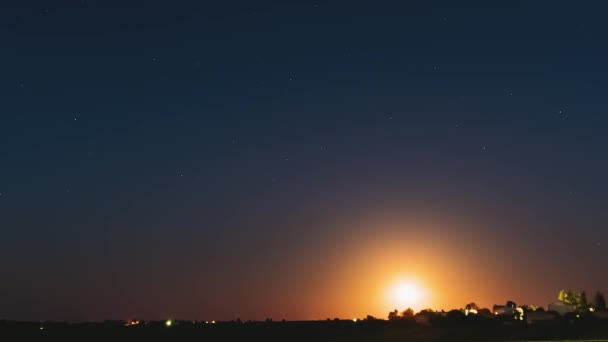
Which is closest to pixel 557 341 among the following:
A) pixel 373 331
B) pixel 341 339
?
pixel 341 339

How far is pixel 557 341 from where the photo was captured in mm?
86750

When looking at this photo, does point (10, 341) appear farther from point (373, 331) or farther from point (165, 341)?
point (373, 331)

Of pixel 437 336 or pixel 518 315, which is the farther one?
pixel 518 315

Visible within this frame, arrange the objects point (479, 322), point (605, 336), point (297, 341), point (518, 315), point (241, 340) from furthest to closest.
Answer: point (518, 315), point (479, 322), point (241, 340), point (297, 341), point (605, 336)

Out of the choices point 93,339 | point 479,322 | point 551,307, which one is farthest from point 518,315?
point 93,339

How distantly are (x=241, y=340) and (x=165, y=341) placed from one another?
12746 mm

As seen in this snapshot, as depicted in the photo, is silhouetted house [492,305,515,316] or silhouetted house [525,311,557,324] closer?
silhouetted house [525,311,557,324]

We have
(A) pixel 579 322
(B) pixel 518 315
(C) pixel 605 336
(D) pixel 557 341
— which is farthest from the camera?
(B) pixel 518 315

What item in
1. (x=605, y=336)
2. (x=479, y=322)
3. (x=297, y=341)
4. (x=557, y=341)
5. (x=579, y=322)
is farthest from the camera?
(x=479, y=322)

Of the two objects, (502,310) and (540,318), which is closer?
(540,318)

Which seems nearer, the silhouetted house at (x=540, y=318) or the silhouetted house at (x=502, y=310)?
the silhouetted house at (x=540, y=318)

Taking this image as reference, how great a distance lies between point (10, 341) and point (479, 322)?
75.7 metres

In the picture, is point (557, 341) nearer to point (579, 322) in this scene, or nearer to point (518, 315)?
point (579, 322)

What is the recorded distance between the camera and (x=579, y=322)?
119938 millimetres
